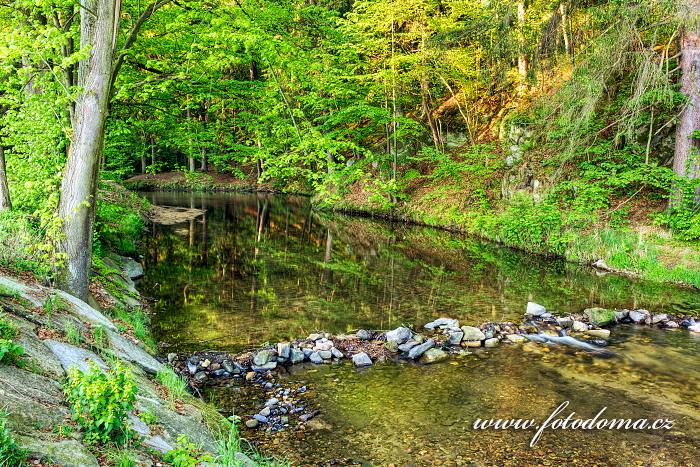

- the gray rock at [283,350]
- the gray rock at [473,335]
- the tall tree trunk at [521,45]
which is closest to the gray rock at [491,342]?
the gray rock at [473,335]

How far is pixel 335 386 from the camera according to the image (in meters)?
8.11

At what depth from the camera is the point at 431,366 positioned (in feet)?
29.5

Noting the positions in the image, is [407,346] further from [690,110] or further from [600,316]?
[690,110]

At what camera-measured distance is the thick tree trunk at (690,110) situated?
15.1 meters

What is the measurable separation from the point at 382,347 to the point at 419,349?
0.76m

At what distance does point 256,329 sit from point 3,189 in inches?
234

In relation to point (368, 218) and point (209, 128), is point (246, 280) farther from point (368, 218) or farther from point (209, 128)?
point (368, 218)

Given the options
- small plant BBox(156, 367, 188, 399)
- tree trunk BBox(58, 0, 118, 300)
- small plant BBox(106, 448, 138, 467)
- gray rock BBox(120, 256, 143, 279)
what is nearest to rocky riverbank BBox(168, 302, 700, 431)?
small plant BBox(156, 367, 188, 399)

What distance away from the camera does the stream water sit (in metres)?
6.45

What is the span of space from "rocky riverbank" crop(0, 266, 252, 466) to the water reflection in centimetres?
310

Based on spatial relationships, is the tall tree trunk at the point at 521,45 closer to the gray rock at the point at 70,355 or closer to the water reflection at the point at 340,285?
the water reflection at the point at 340,285

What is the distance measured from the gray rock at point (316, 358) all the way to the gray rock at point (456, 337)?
2834 mm

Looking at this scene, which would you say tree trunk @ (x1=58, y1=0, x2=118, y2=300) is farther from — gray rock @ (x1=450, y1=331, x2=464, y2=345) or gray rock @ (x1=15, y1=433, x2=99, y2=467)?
gray rock @ (x1=450, y1=331, x2=464, y2=345)

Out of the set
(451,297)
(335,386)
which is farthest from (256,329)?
(451,297)
